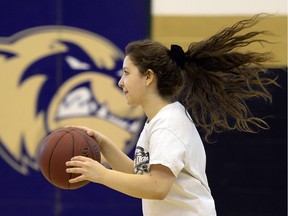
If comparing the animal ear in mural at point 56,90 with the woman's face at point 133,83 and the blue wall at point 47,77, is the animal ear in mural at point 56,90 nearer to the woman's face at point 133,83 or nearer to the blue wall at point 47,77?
the blue wall at point 47,77

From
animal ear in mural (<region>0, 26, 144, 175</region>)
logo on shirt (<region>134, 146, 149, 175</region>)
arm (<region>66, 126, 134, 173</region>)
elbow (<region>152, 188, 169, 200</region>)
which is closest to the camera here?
elbow (<region>152, 188, 169, 200</region>)

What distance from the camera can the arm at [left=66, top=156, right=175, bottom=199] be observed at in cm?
321

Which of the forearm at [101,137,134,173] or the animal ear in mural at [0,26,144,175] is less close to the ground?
the forearm at [101,137,134,173]

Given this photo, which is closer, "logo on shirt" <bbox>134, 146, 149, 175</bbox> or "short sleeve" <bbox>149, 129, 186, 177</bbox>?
"short sleeve" <bbox>149, 129, 186, 177</bbox>

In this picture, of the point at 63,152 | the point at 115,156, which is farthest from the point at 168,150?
the point at 115,156

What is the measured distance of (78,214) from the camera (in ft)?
21.4

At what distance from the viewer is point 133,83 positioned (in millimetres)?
3504

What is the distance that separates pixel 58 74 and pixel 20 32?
545mm

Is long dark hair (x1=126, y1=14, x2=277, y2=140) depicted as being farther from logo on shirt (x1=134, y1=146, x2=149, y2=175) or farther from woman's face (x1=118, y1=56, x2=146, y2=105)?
logo on shirt (x1=134, y1=146, x2=149, y2=175)

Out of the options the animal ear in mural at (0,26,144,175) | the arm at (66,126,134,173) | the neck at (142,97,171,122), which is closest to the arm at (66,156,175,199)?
the neck at (142,97,171,122)

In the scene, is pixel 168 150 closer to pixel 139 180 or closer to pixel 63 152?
pixel 139 180

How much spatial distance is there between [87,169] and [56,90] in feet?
10.8

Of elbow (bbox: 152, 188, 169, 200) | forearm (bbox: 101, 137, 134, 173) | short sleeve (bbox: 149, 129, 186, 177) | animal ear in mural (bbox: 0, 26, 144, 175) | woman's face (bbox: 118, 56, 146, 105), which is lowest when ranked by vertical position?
animal ear in mural (bbox: 0, 26, 144, 175)

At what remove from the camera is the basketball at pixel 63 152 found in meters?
3.52
